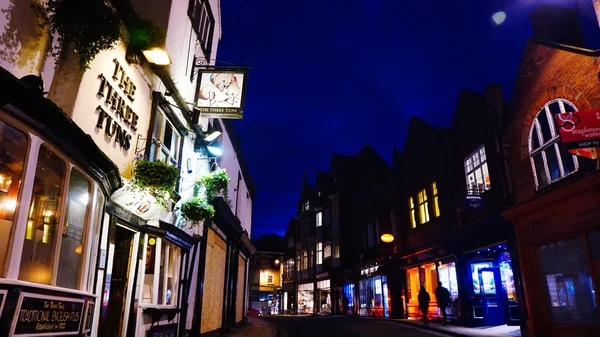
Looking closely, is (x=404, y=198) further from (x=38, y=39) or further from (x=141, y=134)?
(x=38, y=39)

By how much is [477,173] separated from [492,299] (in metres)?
5.47

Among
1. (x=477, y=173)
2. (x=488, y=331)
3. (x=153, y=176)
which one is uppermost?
(x=477, y=173)

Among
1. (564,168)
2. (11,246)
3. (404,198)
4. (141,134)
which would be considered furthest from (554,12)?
(11,246)

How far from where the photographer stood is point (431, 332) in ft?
50.8

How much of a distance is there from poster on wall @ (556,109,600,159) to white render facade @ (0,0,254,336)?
9.72 metres

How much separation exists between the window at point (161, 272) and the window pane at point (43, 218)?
161 inches

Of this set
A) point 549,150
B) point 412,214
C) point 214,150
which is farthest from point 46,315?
point 412,214

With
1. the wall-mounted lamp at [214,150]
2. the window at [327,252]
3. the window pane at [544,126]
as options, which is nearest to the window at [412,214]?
the window pane at [544,126]

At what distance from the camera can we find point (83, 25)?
592 cm

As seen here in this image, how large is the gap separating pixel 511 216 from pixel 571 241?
2317 mm

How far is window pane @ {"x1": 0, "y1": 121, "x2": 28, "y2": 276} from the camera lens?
13.4 ft

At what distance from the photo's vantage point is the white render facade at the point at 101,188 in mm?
4254

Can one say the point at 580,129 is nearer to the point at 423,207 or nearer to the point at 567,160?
the point at 567,160

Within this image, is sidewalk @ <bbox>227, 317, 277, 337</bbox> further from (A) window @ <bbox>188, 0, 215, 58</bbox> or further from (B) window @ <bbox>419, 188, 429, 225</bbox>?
(A) window @ <bbox>188, 0, 215, 58</bbox>
